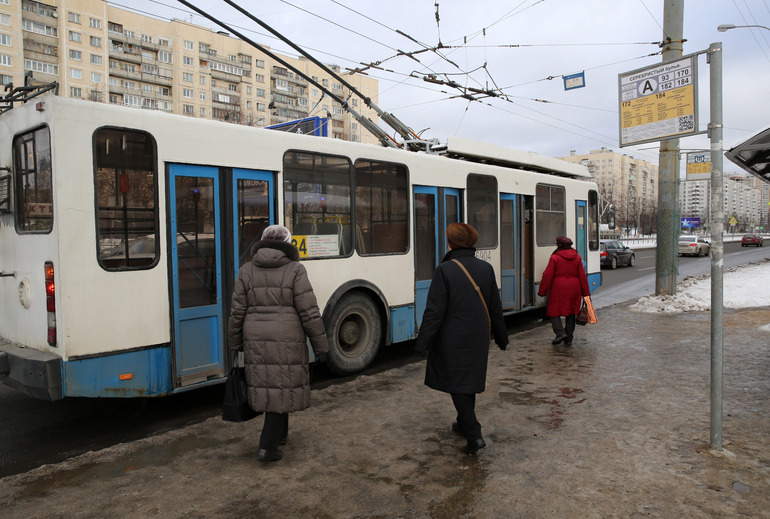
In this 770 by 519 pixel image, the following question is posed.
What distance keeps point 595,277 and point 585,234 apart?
1115 millimetres

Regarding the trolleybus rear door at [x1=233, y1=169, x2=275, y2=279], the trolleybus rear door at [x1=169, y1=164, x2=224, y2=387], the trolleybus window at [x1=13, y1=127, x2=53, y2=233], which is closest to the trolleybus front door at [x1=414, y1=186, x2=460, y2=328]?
the trolleybus rear door at [x1=233, y1=169, x2=275, y2=279]

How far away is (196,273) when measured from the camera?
5.18 meters

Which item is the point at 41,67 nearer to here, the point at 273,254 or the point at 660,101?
the point at 273,254

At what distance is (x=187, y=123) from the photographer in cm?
512

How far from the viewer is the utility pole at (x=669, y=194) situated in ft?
36.6

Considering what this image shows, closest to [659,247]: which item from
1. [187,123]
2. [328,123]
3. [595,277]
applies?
[595,277]

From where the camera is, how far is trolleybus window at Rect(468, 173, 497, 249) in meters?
8.65

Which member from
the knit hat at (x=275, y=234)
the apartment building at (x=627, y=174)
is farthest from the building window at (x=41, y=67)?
the apartment building at (x=627, y=174)

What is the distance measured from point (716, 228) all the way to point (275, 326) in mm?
3285

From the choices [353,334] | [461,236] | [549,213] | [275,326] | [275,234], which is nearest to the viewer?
[275,326]

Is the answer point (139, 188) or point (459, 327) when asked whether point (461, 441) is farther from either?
point (139, 188)

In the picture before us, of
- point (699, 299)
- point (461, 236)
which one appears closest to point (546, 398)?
point (461, 236)

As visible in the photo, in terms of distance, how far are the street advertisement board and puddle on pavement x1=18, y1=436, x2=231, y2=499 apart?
474 cm

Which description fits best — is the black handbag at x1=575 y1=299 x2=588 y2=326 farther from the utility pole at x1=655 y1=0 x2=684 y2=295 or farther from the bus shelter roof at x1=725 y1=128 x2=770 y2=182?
the utility pole at x1=655 y1=0 x2=684 y2=295
